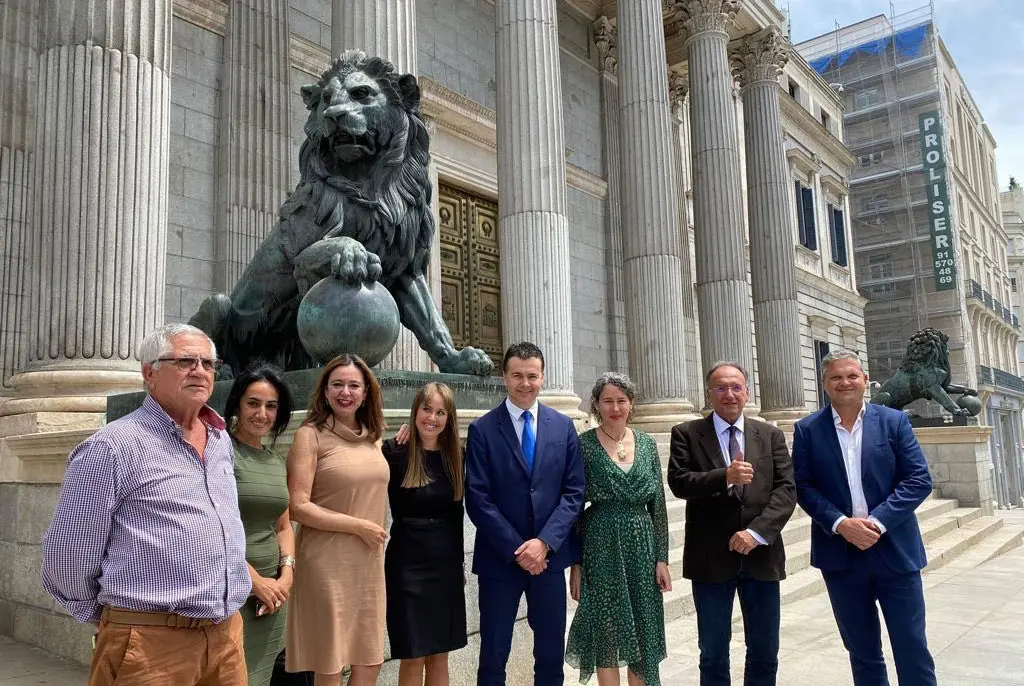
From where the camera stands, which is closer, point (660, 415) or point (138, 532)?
point (138, 532)

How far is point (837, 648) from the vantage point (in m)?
5.96

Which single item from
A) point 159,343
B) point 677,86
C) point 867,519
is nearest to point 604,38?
point 677,86

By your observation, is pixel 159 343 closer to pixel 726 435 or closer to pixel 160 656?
pixel 160 656

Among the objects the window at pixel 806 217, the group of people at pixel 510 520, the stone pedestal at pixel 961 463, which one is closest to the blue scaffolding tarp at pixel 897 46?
the window at pixel 806 217

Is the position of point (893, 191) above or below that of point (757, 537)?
above

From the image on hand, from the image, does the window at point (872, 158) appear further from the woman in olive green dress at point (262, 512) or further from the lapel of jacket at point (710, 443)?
the woman in olive green dress at point (262, 512)

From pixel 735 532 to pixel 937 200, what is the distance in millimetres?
34394

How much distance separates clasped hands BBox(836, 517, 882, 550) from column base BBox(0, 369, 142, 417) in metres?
5.22

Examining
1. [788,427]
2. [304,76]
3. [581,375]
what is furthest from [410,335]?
[788,427]

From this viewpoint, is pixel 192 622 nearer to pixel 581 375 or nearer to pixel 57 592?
pixel 57 592

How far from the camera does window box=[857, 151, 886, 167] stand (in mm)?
35125

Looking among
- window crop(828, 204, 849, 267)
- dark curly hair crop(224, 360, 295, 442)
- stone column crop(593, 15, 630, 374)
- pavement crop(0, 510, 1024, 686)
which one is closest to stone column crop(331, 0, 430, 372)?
pavement crop(0, 510, 1024, 686)

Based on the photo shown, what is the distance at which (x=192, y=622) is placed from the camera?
7.43ft

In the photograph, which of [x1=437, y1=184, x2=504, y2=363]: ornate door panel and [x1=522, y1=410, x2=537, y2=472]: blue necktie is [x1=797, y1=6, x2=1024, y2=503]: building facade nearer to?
[x1=437, y1=184, x2=504, y2=363]: ornate door panel
